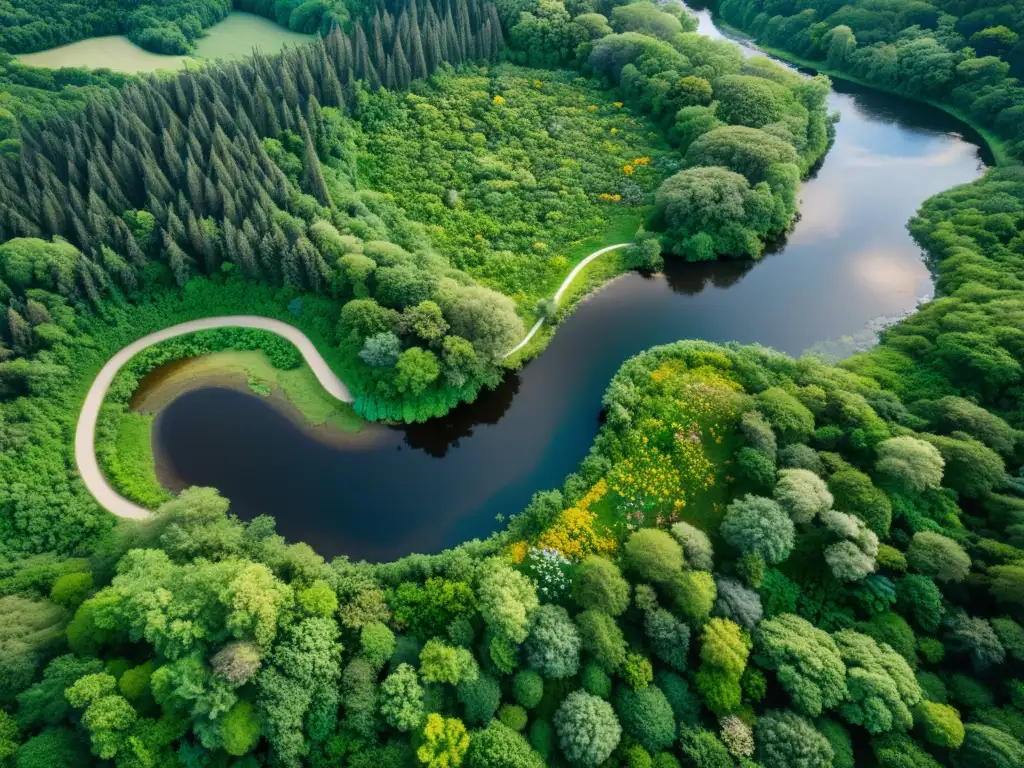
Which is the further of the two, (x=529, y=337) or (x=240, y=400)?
(x=529, y=337)

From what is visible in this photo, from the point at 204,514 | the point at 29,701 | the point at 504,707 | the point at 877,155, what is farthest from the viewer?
the point at 877,155

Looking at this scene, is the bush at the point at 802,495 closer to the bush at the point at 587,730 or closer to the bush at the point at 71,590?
the bush at the point at 587,730

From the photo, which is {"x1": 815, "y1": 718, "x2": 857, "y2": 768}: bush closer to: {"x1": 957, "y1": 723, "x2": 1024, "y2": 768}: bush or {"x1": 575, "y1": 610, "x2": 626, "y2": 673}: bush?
{"x1": 957, "y1": 723, "x2": 1024, "y2": 768}: bush

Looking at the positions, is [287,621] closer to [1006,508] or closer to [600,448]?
[600,448]

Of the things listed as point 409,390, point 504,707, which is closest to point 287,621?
point 504,707

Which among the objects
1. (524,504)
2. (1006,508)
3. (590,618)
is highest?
(1006,508)

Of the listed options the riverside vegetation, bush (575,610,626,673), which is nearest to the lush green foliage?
the riverside vegetation

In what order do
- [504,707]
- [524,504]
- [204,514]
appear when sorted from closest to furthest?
1. [504,707]
2. [204,514]
3. [524,504]

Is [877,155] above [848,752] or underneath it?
above
